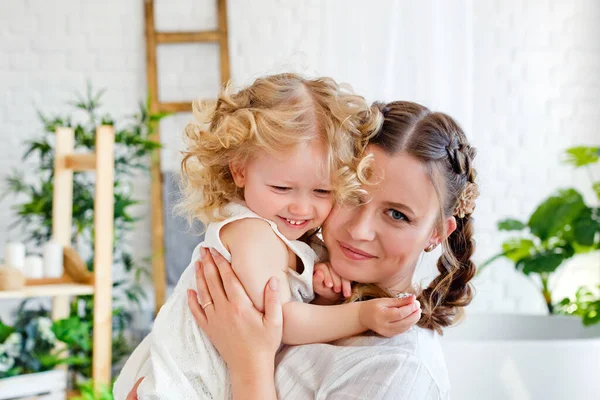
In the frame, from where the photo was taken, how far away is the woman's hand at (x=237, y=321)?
1173mm

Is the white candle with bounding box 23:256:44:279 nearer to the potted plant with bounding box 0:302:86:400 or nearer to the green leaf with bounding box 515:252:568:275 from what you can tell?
the potted plant with bounding box 0:302:86:400

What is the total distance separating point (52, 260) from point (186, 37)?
161cm

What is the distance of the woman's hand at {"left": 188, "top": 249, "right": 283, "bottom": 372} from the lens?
1173 millimetres

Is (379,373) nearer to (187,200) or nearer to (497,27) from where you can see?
(187,200)

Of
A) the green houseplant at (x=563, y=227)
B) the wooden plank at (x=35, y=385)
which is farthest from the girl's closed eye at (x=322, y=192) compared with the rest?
the wooden plank at (x=35, y=385)

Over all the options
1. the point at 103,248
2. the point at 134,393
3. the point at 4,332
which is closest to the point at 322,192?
the point at 134,393

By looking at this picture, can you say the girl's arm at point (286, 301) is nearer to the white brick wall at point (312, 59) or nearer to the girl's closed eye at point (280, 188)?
the girl's closed eye at point (280, 188)

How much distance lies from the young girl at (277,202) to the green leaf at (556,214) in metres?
2.00

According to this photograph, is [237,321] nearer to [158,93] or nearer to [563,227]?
[563,227]

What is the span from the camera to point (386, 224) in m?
1.23

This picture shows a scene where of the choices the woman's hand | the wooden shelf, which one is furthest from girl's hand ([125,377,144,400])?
the wooden shelf

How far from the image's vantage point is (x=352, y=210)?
1247mm

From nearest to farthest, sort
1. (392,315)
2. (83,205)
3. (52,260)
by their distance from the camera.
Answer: (392,315) → (52,260) → (83,205)

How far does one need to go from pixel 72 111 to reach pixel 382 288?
129 inches
